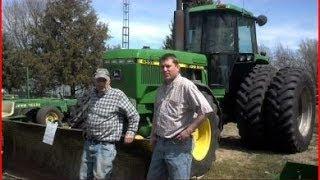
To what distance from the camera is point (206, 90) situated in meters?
8.16

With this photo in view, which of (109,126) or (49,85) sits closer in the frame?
(109,126)

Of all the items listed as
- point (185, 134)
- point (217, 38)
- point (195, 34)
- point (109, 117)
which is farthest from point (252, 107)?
point (185, 134)

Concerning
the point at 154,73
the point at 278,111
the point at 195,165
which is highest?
the point at 154,73

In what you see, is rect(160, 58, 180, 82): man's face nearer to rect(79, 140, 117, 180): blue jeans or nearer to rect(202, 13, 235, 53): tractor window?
rect(79, 140, 117, 180): blue jeans

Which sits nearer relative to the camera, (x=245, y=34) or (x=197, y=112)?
(x=197, y=112)

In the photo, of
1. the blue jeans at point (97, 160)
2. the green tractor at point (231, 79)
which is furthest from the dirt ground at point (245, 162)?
the blue jeans at point (97, 160)

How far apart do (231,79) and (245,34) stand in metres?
0.94

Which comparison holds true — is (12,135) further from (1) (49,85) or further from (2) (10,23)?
(2) (10,23)

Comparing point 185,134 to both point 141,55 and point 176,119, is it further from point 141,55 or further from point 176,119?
point 141,55

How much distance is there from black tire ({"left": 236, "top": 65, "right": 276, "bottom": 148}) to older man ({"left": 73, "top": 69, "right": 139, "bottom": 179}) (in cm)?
400

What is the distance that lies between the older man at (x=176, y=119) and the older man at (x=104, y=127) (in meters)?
0.54

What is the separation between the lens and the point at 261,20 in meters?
10.5

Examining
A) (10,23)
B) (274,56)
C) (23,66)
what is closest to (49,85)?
(23,66)

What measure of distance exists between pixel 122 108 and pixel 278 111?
4322 millimetres
